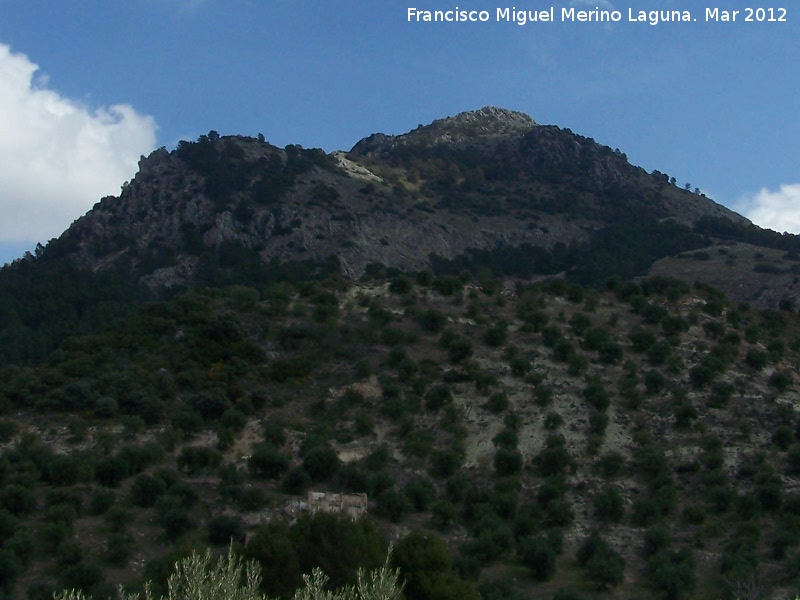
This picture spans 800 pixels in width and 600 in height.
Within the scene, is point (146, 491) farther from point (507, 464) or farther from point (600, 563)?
point (600, 563)

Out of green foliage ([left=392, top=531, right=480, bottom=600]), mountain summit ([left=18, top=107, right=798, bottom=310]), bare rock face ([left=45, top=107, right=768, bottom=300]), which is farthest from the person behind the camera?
bare rock face ([left=45, top=107, right=768, bottom=300])

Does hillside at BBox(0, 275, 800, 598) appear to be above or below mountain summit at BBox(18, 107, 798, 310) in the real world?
below

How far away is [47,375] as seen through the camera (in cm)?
3756

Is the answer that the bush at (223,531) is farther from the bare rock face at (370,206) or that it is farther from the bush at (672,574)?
the bare rock face at (370,206)

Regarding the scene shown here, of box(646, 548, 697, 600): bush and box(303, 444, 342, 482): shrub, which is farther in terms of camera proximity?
box(303, 444, 342, 482): shrub

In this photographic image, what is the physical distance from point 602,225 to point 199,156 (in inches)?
1658

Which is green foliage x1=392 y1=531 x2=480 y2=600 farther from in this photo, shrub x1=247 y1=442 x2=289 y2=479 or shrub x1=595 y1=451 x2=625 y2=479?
shrub x1=595 y1=451 x2=625 y2=479

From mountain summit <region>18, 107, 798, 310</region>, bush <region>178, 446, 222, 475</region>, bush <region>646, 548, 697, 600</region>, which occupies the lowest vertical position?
bush <region>646, 548, 697, 600</region>

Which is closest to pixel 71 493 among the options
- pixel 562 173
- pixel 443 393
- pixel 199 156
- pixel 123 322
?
pixel 443 393

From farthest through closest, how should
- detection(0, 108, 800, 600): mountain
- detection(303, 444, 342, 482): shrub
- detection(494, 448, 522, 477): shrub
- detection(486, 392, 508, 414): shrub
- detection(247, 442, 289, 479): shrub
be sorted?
1. detection(486, 392, 508, 414): shrub
2. detection(494, 448, 522, 477): shrub
3. detection(247, 442, 289, 479): shrub
4. detection(303, 444, 342, 482): shrub
5. detection(0, 108, 800, 600): mountain

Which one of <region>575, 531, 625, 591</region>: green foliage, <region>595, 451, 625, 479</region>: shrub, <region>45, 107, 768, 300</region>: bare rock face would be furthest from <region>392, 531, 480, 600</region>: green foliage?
<region>45, 107, 768, 300</region>: bare rock face

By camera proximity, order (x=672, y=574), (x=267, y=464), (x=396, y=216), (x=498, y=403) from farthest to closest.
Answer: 1. (x=396, y=216)
2. (x=498, y=403)
3. (x=267, y=464)
4. (x=672, y=574)

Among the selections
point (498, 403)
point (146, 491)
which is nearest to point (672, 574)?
point (498, 403)

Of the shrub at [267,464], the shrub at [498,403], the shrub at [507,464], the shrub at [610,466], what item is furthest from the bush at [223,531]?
the shrub at [498,403]
